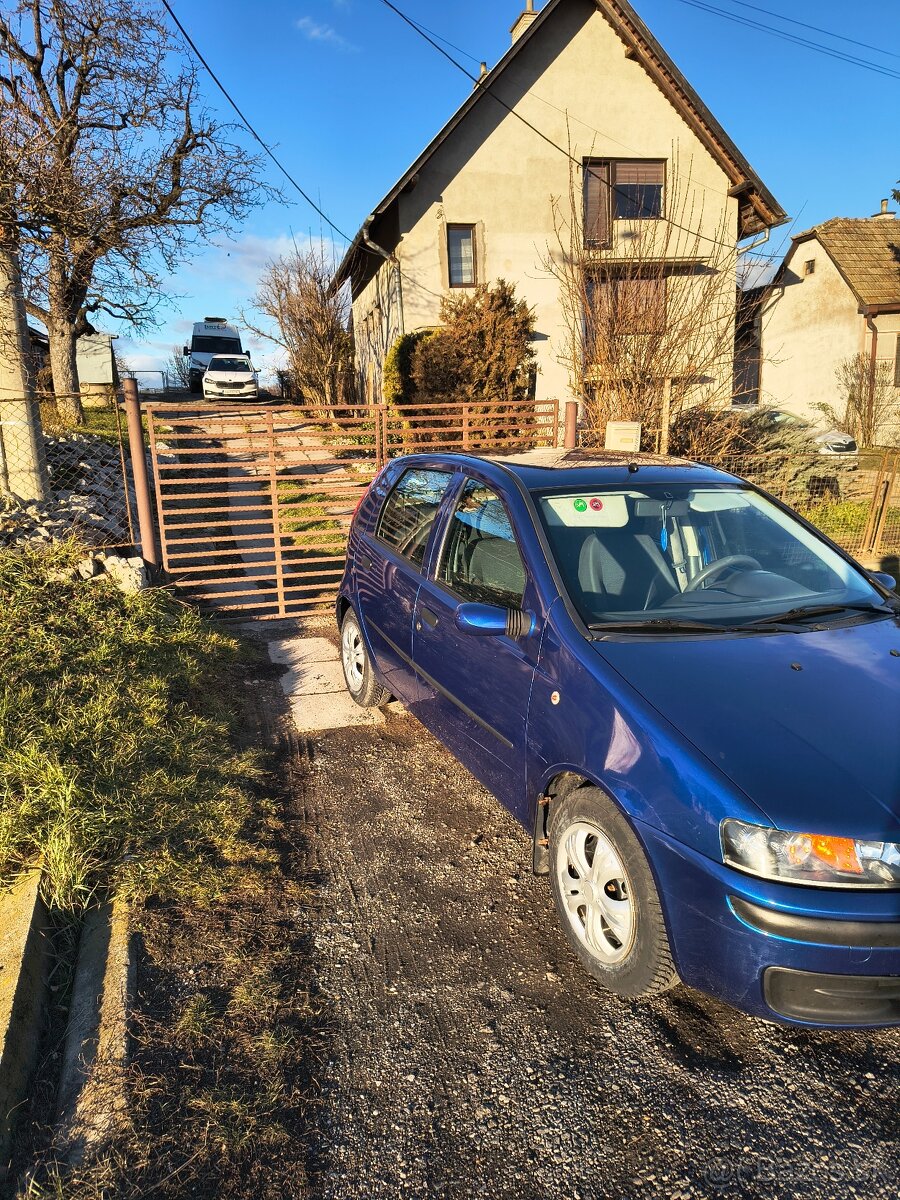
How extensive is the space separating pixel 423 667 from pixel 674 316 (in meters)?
7.77

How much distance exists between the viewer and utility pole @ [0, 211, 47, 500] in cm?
653

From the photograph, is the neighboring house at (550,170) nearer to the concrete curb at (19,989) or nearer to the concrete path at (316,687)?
the concrete path at (316,687)

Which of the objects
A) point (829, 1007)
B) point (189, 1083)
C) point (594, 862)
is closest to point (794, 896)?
point (829, 1007)

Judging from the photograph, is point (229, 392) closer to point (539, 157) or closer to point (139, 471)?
point (539, 157)

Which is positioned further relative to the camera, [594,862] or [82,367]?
[82,367]

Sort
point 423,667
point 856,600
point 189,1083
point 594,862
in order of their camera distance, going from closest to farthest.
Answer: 1. point 189,1083
2. point 594,862
3. point 856,600
4. point 423,667

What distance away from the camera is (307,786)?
4.21 meters

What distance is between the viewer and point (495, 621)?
2994mm

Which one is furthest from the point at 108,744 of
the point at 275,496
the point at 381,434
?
the point at 381,434

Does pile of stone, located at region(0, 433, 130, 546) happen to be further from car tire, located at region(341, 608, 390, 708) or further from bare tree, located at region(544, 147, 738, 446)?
bare tree, located at region(544, 147, 738, 446)

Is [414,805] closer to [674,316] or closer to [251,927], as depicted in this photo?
[251,927]

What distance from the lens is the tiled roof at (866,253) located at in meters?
22.7

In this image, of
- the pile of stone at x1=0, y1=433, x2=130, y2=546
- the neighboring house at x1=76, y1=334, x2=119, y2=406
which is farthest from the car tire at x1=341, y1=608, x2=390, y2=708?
the neighboring house at x1=76, y1=334, x2=119, y2=406

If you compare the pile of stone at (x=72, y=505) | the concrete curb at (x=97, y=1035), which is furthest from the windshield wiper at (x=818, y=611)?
the pile of stone at (x=72, y=505)
